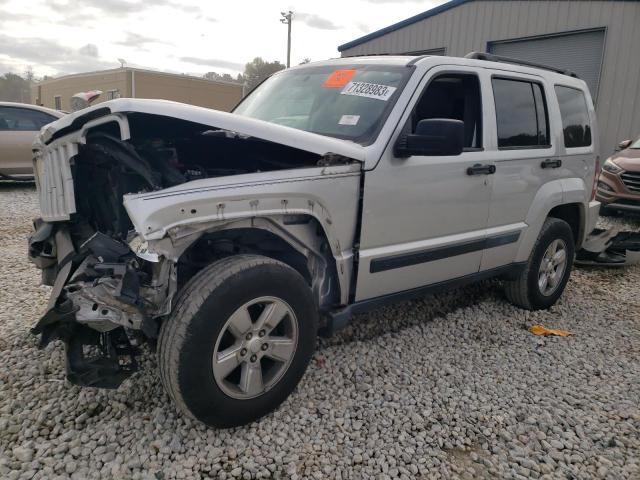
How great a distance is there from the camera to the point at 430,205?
323 cm

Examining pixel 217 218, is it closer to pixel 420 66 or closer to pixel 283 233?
pixel 283 233

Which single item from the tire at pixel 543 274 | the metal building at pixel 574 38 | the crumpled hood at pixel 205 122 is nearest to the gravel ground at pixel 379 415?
the tire at pixel 543 274

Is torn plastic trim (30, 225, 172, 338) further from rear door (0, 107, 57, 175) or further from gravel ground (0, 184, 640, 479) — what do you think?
rear door (0, 107, 57, 175)

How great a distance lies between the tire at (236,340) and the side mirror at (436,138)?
39.3 inches

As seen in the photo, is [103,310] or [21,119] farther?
[21,119]

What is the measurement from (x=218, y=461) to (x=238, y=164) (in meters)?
1.73

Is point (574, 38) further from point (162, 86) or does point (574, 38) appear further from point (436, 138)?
point (162, 86)

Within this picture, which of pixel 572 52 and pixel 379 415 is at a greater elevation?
pixel 572 52

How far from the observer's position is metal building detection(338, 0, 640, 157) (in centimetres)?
1059

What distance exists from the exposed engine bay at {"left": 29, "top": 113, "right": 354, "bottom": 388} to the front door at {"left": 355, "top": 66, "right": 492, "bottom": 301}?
0.95ft

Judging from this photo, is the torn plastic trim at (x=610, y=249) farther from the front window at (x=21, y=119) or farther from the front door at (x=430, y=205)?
the front window at (x=21, y=119)

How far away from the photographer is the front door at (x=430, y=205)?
2.97 metres

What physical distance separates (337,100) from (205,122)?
1243 millimetres

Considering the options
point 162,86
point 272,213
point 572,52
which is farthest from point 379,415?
point 162,86
